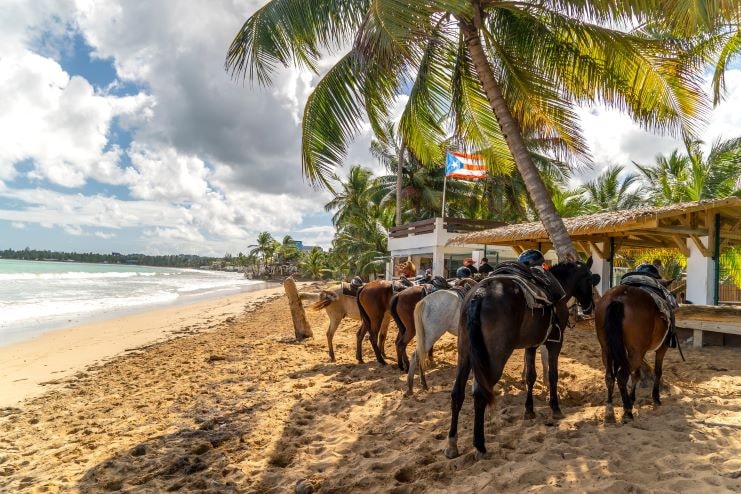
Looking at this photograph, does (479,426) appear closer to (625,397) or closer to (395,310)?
(625,397)

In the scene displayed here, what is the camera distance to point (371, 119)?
7934 millimetres

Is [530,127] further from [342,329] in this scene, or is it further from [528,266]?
[342,329]

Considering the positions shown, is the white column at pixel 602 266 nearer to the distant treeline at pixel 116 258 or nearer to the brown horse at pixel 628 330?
the brown horse at pixel 628 330

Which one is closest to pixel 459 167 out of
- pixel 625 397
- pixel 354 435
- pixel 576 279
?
pixel 576 279

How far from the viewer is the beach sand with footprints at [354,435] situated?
3461mm

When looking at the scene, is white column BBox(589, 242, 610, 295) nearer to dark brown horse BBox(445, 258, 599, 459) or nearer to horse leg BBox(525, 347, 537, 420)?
horse leg BBox(525, 347, 537, 420)

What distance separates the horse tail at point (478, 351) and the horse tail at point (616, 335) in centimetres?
165

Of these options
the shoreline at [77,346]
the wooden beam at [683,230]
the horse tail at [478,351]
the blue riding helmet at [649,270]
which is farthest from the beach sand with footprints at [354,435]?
the wooden beam at [683,230]

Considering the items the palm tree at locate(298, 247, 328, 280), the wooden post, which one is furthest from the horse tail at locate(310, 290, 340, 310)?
the palm tree at locate(298, 247, 328, 280)

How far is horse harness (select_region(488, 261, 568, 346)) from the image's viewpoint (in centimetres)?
436

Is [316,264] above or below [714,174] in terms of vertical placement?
below

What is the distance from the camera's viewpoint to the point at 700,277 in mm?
9461

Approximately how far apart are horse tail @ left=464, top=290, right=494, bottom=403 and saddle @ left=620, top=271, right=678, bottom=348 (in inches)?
85.4

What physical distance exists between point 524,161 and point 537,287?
2.93m
